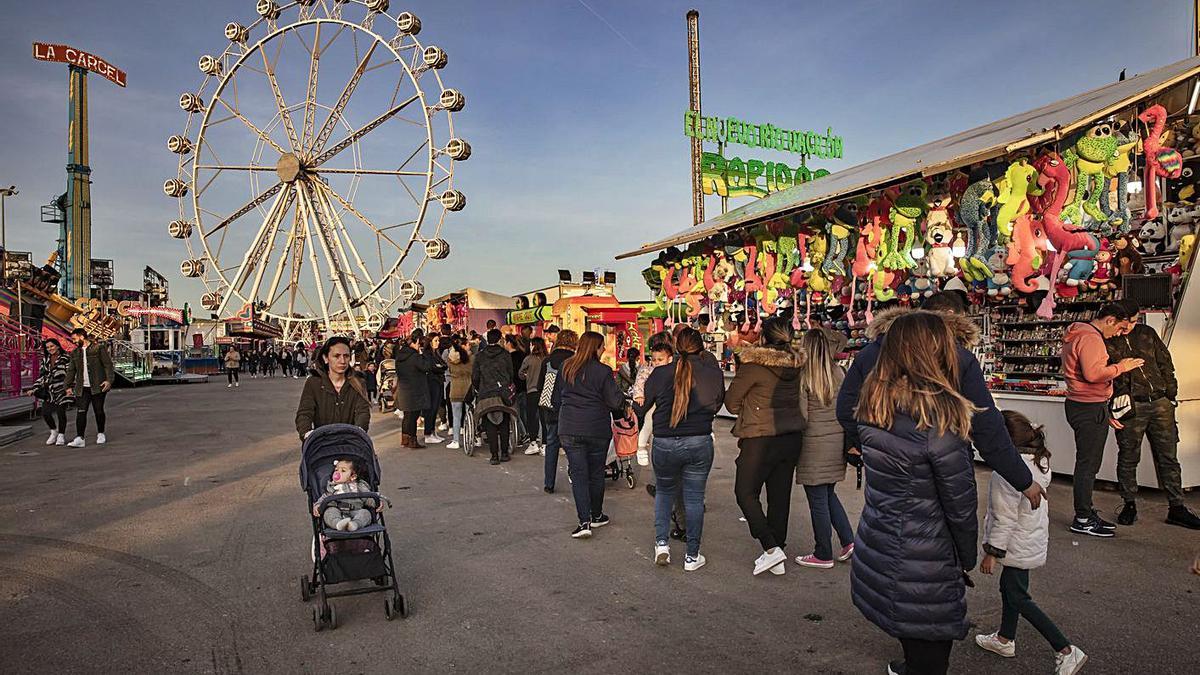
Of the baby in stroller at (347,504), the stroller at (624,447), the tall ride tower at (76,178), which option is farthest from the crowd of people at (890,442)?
the tall ride tower at (76,178)

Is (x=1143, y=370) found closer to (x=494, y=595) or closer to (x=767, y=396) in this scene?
(x=767, y=396)

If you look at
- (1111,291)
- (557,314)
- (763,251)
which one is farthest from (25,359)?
(1111,291)

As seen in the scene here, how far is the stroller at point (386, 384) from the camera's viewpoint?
1608 centimetres

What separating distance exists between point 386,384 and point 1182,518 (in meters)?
13.8

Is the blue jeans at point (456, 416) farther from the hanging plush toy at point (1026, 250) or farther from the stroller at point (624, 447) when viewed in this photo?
the hanging plush toy at point (1026, 250)

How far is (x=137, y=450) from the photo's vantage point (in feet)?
35.6

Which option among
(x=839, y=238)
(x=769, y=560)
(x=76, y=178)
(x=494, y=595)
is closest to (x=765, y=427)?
(x=769, y=560)

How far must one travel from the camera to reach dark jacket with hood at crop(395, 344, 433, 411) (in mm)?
11039

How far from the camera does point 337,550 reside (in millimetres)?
4418

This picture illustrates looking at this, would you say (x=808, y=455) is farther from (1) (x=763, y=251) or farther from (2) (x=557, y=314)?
(2) (x=557, y=314)

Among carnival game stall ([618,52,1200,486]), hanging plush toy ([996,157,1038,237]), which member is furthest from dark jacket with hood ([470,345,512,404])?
hanging plush toy ([996,157,1038,237])

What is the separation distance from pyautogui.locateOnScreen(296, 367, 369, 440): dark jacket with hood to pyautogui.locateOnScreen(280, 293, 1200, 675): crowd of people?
0.04 feet

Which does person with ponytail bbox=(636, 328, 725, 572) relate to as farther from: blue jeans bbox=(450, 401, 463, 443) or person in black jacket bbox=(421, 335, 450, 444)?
person in black jacket bbox=(421, 335, 450, 444)

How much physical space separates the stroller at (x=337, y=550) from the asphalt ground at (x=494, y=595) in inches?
4.9
